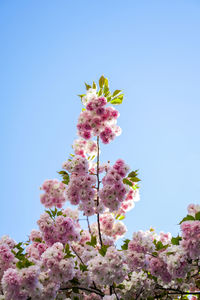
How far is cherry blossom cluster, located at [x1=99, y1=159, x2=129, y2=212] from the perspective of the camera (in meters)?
5.11

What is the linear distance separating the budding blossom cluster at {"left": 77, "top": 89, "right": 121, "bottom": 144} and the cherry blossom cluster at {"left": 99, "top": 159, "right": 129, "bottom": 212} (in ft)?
3.27

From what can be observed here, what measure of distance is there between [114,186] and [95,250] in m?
1.25

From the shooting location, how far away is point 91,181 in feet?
17.7

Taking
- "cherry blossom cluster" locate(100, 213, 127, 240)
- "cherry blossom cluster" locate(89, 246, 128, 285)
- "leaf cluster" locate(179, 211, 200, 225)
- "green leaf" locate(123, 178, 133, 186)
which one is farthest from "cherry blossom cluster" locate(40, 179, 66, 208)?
"leaf cluster" locate(179, 211, 200, 225)

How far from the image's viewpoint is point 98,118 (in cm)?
583

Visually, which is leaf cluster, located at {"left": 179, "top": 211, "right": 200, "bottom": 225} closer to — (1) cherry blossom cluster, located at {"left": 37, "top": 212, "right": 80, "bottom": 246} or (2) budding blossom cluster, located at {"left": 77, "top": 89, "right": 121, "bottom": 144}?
(1) cherry blossom cluster, located at {"left": 37, "top": 212, "right": 80, "bottom": 246}

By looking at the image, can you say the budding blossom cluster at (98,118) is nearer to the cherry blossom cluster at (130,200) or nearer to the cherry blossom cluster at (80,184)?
the cherry blossom cluster at (80,184)

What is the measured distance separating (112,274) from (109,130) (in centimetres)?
328

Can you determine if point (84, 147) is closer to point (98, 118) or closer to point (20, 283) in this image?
point (98, 118)

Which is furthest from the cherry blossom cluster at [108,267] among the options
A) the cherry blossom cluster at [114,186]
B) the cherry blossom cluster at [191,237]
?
the cherry blossom cluster at [114,186]

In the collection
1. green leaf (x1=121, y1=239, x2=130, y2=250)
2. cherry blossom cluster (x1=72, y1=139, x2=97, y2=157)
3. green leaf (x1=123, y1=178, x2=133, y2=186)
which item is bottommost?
green leaf (x1=121, y1=239, x2=130, y2=250)

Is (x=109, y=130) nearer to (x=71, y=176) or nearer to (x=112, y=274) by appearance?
(x=71, y=176)

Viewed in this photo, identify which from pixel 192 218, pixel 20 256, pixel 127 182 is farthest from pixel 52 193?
pixel 192 218

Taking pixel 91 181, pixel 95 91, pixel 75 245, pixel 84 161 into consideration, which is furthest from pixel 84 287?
pixel 95 91
